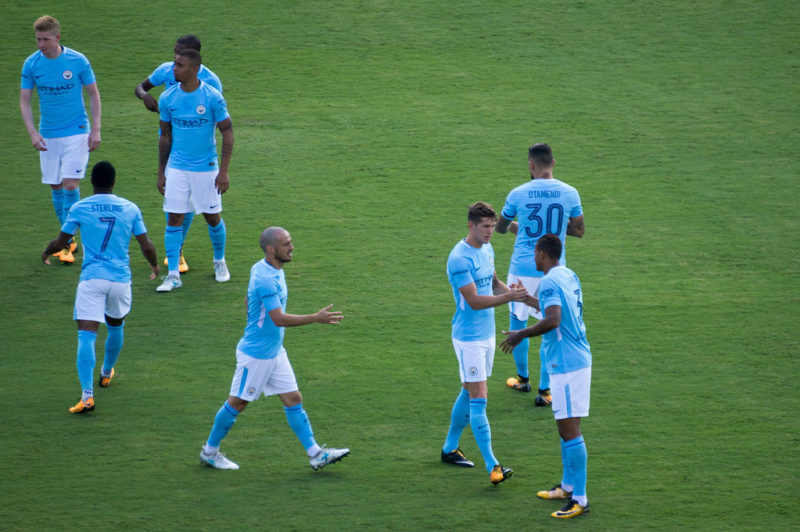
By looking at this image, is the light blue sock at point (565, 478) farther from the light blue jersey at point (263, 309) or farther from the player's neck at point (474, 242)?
the light blue jersey at point (263, 309)

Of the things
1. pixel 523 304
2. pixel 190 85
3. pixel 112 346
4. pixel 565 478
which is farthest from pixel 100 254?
pixel 565 478

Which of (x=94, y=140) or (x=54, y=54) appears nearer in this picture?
(x=54, y=54)

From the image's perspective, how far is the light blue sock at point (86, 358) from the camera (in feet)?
25.0

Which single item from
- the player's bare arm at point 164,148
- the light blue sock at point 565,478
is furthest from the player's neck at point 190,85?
the light blue sock at point 565,478

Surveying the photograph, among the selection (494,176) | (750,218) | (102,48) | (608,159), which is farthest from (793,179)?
(102,48)

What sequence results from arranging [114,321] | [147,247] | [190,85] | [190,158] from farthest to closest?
[190,158] < [190,85] < [114,321] < [147,247]

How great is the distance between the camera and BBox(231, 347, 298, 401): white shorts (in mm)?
6824

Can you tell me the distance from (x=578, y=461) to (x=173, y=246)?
18.5ft

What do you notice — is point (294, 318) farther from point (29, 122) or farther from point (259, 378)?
point (29, 122)

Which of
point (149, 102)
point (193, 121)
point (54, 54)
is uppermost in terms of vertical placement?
point (54, 54)

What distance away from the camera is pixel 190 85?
32.3 ft

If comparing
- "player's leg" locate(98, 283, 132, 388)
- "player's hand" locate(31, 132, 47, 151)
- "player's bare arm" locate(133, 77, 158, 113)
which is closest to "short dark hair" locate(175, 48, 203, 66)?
"player's bare arm" locate(133, 77, 158, 113)

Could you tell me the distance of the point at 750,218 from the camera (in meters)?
11.9

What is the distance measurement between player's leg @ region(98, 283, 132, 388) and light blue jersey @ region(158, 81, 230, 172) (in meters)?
2.52
